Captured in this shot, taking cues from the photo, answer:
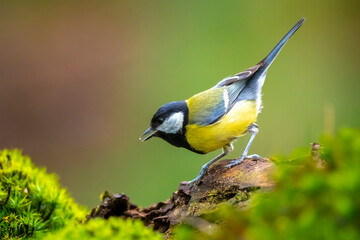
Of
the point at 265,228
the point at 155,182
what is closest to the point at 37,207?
the point at 265,228

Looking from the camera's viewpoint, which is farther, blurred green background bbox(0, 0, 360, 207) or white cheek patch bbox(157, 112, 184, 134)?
blurred green background bbox(0, 0, 360, 207)

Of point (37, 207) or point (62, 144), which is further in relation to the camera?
point (62, 144)

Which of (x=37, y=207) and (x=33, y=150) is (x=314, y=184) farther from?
(x=33, y=150)

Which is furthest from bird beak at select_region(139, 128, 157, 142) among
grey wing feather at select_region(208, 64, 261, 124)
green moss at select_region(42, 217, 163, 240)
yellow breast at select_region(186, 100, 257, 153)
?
green moss at select_region(42, 217, 163, 240)

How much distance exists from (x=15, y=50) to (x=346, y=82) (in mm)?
4420

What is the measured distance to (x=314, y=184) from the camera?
788 mm

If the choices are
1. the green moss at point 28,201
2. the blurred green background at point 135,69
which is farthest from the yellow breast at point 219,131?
the blurred green background at point 135,69

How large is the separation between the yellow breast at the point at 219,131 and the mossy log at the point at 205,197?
18cm

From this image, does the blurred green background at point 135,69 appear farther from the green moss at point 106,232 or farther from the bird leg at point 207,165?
the green moss at point 106,232

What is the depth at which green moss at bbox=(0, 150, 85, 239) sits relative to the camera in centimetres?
180

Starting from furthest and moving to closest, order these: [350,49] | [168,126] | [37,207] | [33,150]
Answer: [350,49], [33,150], [168,126], [37,207]

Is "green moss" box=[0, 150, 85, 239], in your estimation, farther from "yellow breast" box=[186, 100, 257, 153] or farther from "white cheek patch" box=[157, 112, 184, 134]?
"yellow breast" box=[186, 100, 257, 153]

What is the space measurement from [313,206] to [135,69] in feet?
16.8

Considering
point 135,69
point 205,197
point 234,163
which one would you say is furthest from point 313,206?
point 135,69
